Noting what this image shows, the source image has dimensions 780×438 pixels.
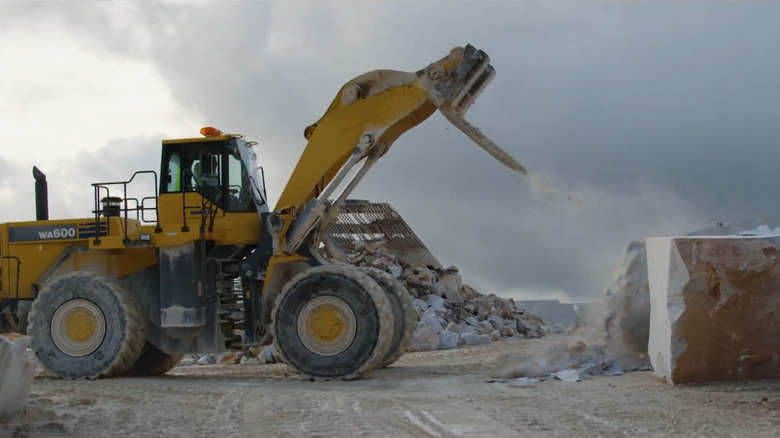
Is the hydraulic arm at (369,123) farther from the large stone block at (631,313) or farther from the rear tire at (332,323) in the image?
the large stone block at (631,313)

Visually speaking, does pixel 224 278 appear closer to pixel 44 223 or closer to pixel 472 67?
pixel 44 223

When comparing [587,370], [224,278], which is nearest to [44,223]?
[224,278]

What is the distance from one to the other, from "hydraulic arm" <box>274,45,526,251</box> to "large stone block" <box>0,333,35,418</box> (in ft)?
17.8

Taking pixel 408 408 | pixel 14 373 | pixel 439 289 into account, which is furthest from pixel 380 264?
pixel 14 373

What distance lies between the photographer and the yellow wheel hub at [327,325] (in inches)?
494

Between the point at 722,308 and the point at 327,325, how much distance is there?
4.94m

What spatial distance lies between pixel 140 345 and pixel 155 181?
2316mm

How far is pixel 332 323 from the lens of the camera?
12.6m

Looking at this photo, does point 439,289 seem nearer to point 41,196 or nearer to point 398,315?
point 398,315

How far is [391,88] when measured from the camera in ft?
44.3

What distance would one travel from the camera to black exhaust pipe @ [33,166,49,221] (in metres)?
15.1

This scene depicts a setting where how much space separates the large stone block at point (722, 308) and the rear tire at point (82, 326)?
738 centimetres

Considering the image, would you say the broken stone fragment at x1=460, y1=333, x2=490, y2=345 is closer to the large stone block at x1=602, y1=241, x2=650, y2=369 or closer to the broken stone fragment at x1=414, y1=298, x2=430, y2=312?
the broken stone fragment at x1=414, y1=298, x2=430, y2=312

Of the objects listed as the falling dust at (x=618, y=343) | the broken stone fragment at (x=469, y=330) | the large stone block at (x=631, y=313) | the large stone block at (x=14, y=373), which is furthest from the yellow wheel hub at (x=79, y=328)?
the broken stone fragment at (x=469, y=330)
